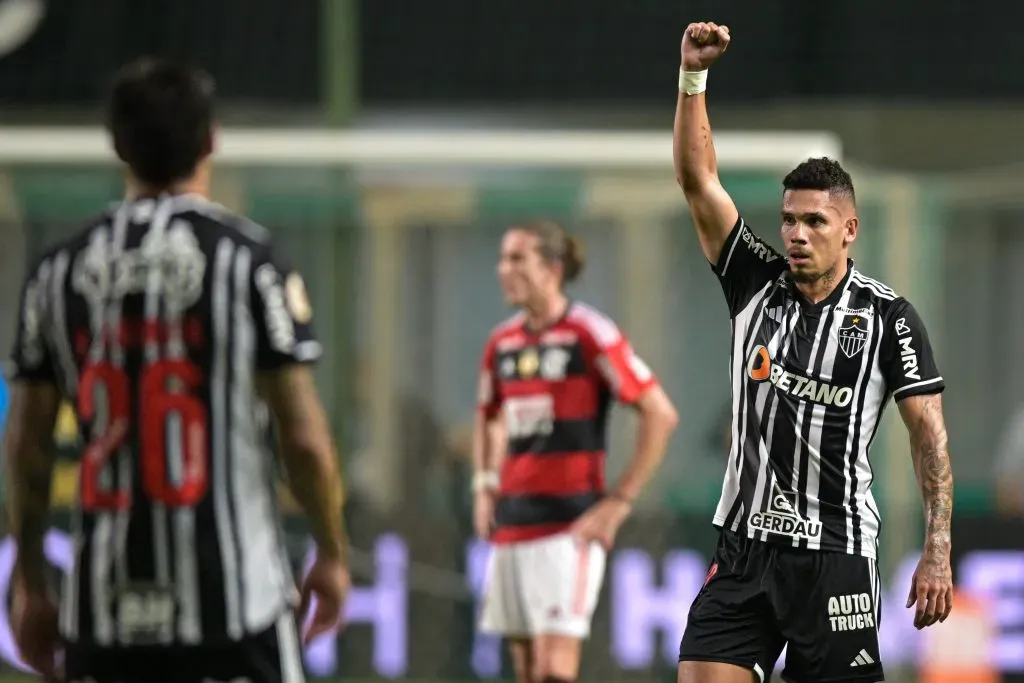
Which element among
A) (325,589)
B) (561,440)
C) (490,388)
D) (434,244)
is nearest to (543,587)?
(561,440)

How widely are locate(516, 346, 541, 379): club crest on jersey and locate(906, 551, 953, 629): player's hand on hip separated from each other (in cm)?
280

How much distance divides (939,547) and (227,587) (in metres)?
2.08

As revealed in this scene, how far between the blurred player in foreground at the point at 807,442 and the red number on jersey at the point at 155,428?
194 centimetres

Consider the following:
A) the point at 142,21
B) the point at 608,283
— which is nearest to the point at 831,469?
the point at 608,283

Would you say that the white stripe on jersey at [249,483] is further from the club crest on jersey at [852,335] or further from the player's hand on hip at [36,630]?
the club crest on jersey at [852,335]

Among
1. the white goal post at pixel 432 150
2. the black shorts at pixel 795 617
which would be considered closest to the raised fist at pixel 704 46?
the black shorts at pixel 795 617

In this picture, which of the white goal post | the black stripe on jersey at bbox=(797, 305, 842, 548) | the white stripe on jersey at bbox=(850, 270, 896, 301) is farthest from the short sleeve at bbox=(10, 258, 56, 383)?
the white goal post

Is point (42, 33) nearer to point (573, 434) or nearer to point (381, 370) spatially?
point (381, 370)

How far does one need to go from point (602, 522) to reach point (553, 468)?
0.94 ft

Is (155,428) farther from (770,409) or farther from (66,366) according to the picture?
(770,409)

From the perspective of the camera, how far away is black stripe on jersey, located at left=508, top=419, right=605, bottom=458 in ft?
24.6

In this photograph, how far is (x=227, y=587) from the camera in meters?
3.73

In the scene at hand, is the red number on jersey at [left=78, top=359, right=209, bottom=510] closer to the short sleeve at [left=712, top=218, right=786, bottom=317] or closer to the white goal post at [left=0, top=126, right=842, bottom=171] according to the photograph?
the short sleeve at [left=712, top=218, right=786, bottom=317]

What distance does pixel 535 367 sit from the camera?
7.56 meters
